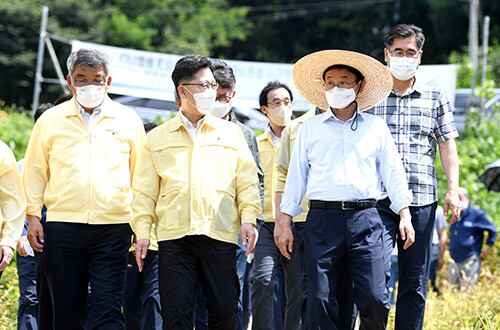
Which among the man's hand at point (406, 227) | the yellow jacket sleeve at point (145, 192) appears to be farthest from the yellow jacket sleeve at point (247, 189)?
the man's hand at point (406, 227)

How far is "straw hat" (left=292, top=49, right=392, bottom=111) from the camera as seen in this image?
6.11 m

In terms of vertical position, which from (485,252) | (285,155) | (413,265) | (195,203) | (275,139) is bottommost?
(485,252)

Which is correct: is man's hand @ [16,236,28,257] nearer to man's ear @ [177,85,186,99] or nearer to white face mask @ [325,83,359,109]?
man's ear @ [177,85,186,99]

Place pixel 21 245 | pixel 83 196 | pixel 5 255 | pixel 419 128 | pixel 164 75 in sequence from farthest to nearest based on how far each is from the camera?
pixel 164 75 < pixel 419 128 < pixel 21 245 < pixel 83 196 < pixel 5 255

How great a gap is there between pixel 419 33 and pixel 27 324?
4.11m

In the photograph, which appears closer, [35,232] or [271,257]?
[35,232]

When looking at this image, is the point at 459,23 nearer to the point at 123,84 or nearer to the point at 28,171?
the point at 123,84

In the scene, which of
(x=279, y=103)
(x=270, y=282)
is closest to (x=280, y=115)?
(x=279, y=103)

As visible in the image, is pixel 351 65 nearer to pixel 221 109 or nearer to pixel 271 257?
pixel 221 109

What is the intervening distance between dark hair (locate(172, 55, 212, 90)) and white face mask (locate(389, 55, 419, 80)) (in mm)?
1530

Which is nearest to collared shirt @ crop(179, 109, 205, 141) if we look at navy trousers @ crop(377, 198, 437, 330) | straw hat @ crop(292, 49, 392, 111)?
straw hat @ crop(292, 49, 392, 111)

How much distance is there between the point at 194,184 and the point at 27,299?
2.38 metres

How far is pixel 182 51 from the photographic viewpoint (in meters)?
39.5

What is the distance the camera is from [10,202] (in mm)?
5590
